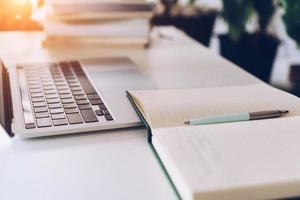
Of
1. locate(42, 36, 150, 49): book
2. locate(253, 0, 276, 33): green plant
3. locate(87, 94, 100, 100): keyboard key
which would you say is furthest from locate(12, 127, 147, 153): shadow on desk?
locate(253, 0, 276, 33): green plant

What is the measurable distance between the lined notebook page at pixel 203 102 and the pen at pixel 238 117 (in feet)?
0.07

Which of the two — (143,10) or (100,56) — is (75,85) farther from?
(143,10)

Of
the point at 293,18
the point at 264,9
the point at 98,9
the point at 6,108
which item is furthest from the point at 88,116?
the point at 264,9

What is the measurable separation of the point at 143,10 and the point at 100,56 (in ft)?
0.70

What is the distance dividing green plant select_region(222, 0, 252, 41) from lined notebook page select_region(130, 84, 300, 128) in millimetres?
1245

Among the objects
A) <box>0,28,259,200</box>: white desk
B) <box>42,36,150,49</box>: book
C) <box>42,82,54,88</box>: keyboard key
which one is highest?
<box>42,36,150,49</box>: book

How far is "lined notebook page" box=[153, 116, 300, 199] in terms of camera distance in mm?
448

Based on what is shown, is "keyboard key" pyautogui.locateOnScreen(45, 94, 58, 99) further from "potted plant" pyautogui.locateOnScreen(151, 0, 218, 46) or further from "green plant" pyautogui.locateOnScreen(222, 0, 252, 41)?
"potted plant" pyautogui.locateOnScreen(151, 0, 218, 46)

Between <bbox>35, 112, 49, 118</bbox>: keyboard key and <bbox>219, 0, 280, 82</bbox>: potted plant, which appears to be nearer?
<bbox>35, 112, 49, 118</bbox>: keyboard key

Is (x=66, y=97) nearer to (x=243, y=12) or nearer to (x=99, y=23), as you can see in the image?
(x=99, y=23)

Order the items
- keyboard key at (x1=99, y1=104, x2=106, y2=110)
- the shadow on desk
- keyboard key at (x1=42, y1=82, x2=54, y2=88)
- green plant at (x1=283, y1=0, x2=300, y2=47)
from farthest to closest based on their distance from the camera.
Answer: green plant at (x1=283, y1=0, x2=300, y2=47), keyboard key at (x1=42, y1=82, x2=54, y2=88), keyboard key at (x1=99, y1=104, x2=106, y2=110), the shadow on desk

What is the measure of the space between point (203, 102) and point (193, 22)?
1.62m

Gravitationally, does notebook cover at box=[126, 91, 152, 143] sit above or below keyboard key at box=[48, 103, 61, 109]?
below

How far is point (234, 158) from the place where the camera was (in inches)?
19.8
